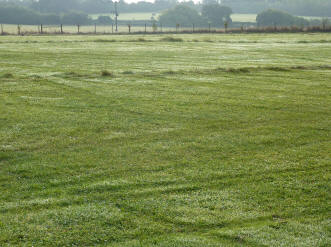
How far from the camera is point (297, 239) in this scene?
21.8 ft

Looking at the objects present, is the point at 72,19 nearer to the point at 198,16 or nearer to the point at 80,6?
the point at 198,16

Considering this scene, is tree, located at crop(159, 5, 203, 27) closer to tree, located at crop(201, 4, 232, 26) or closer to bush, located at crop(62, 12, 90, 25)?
tree, located at crop(201, 4, 232, 26)

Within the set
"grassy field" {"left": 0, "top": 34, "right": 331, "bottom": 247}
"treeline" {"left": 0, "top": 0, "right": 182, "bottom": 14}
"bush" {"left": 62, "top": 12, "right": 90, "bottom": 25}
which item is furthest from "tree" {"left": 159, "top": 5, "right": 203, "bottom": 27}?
"grassy field" {"left": 0, "top": 34, "right": 331, "bottom": 247}

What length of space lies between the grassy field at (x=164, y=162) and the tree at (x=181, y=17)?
11927 cm

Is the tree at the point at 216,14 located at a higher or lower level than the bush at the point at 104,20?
higher

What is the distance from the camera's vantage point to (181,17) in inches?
5433

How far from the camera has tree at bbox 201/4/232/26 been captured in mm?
140125

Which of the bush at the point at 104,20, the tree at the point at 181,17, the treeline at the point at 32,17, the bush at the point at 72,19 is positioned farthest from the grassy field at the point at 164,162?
the bush at the point at 104,20

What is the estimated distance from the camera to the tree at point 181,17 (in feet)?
447

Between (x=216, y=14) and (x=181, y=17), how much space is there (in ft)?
39.8

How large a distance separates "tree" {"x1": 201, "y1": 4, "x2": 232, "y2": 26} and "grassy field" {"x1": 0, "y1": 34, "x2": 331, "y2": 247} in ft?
407

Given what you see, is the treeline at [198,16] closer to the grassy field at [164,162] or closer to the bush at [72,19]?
the bush at [72,19]

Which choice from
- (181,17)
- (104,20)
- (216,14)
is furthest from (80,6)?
(216,14)

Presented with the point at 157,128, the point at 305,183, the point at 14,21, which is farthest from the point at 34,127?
the point at 14,21
